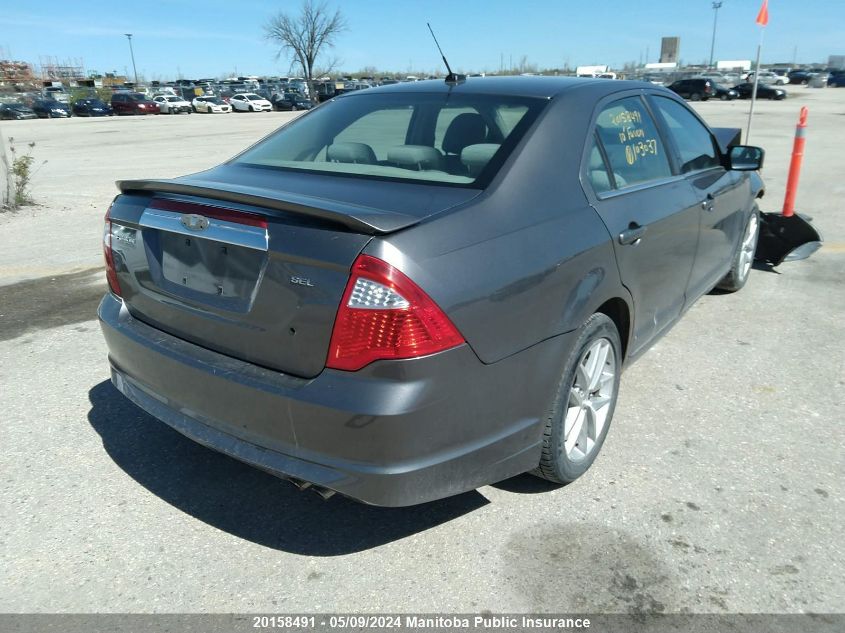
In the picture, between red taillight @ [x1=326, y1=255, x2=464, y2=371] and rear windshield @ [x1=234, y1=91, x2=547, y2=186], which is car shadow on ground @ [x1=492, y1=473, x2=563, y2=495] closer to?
red taillight @ [x1=326, y1=255, x2=464, y2=371]

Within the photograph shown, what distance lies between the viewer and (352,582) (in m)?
2.40

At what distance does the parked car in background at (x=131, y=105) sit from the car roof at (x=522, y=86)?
4602 cm

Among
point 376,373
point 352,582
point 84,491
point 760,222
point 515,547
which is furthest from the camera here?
point 760,222

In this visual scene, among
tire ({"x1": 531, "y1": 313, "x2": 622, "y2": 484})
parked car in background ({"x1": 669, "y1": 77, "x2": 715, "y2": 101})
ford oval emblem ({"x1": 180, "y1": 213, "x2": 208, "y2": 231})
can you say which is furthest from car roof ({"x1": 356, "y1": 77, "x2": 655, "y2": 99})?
parked car in background ({"x1": 669, "y1": 77, "x2": 715, "y2": 101})

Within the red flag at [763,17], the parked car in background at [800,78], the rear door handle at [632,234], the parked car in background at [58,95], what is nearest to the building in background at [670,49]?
the parked car in background at [800,78]

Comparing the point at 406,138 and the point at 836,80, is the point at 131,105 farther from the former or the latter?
the point at 836,80

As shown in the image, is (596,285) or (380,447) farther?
(596,285)

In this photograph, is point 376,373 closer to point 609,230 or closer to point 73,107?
point 609,230

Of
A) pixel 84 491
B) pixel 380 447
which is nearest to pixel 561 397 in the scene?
pixel 380 447

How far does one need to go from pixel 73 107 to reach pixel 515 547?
5032cm

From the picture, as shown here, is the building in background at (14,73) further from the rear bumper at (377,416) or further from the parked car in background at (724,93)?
the rear bumper at (377,416)

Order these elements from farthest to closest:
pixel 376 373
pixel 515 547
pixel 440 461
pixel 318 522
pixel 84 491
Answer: pixel 84 491 → pixel 318 522 → pixel 515 547 → pixel 440 461 → pixel 376 373

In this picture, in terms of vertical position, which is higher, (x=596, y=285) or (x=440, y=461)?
(x=596, y=285)

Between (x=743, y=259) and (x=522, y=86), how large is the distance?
10.7ft
